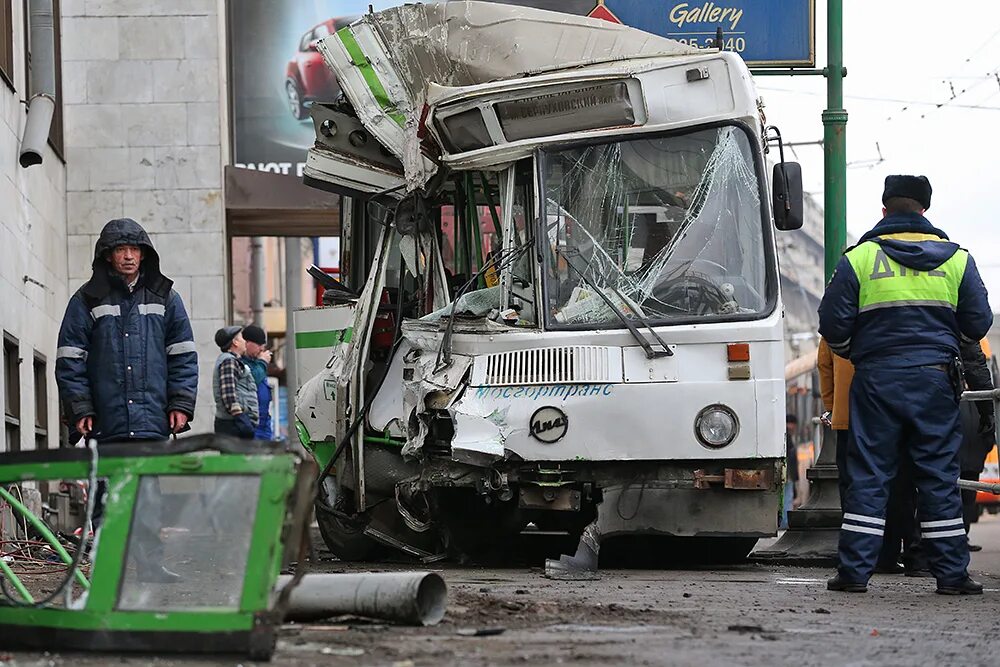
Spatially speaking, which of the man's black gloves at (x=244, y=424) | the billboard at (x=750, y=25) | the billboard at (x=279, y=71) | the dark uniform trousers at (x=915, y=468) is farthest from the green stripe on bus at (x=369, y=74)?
the billboard at (x=279, y=71)

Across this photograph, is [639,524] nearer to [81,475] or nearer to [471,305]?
[471,305]

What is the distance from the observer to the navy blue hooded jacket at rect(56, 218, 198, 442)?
8.79 m

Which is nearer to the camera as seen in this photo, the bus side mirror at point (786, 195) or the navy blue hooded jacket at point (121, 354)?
the navy blue hooded jacket at point (121, 354)

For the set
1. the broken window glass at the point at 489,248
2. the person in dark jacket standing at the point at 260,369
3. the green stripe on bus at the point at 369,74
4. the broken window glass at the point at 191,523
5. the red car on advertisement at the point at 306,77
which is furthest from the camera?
the red car on advertisement at the point at 306,77

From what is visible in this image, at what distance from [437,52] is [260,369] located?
513 cm

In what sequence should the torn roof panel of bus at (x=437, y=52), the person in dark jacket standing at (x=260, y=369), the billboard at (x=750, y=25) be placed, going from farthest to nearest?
the billboard at (x=750, y=25) → the person in dark jacket standing at (x=260, y=369) → the torn roof panel of bus at (x=437, y=52)

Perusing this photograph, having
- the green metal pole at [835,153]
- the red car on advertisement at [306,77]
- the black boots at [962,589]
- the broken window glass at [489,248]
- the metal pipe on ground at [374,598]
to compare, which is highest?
the red car on advertisement at [306,77]

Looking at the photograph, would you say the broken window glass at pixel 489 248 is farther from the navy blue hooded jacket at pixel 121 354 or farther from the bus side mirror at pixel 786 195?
the navy blue hooded jacket at pixel 121 354

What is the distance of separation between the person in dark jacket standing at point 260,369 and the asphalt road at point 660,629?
570 cm

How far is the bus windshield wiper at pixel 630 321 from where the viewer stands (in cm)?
908

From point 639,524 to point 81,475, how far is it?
4.24 meters

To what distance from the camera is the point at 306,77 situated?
947 inches

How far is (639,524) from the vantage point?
9.22 m

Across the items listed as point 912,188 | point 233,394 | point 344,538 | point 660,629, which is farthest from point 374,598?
point 233,394
